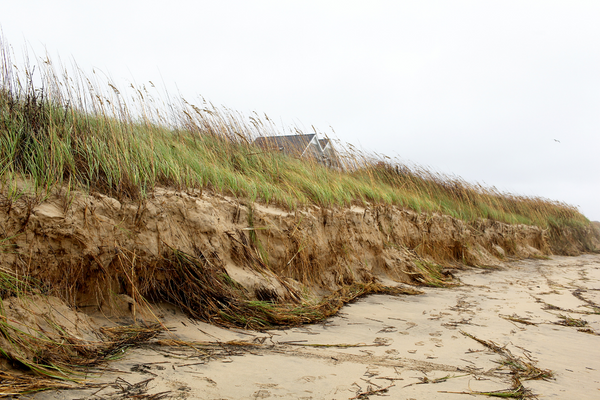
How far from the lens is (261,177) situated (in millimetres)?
4453

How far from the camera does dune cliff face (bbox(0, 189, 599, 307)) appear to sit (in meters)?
2.28

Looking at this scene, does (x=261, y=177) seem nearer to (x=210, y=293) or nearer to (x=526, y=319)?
(x=210, y=293)

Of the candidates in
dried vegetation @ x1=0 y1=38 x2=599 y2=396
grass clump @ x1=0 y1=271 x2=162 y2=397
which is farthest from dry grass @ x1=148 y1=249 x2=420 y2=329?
grass clump @ x1=0 y1=271 x2=162 y2=397

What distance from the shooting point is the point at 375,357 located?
222 centimetres

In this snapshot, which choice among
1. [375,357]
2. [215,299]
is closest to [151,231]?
[215,299]

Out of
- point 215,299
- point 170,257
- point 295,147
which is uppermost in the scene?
point 295,147

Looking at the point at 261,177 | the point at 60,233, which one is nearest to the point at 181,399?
the point at 60,233

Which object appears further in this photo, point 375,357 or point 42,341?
point 375,357

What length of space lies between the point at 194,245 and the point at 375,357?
5.45ft

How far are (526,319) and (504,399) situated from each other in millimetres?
1950

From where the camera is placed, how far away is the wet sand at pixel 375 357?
173 cm

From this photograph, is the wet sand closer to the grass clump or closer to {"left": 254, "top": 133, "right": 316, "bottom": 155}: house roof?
the grass clump

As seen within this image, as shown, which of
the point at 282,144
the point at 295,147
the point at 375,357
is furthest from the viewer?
the point at 295,147

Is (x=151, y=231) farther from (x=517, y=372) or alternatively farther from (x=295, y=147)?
(x=295, y=147)
